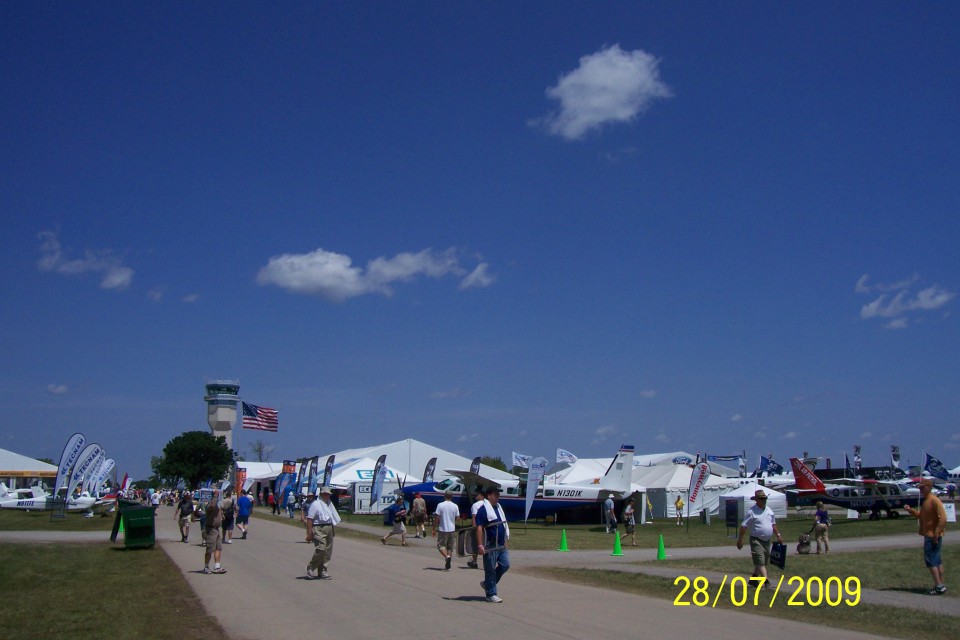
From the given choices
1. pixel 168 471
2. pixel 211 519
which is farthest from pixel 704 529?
pixel 168 471

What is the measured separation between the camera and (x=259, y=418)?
6775cm

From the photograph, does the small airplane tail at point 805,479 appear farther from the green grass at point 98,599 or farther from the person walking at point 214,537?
the person walking at point 214,537

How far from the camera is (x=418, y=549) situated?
77.0 ft

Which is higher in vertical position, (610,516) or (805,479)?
(805,479)

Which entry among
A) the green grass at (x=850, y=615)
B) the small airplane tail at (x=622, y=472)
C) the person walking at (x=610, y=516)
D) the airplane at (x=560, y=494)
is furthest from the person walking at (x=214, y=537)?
the small airplane tail at (x=622, y=472)

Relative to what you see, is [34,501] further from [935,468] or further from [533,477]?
[935,468]

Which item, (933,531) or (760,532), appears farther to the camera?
(760,532)

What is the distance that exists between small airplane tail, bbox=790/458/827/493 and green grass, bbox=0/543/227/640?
1492 inches

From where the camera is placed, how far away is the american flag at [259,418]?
66812mm

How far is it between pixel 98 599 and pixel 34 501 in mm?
46247

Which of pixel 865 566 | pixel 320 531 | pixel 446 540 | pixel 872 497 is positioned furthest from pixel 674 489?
pixel 320 531

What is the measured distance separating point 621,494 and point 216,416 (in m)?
83.0

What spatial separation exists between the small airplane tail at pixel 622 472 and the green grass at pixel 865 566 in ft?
64.6

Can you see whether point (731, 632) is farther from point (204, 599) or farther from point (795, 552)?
point (795, 552)
